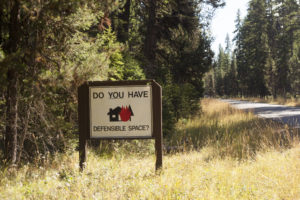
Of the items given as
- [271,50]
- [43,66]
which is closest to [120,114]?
[43,66]

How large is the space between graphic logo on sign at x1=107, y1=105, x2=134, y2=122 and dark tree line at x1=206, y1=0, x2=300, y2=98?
31724 mm

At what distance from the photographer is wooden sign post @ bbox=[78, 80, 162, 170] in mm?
4543

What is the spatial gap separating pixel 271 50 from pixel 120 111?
44076 mm

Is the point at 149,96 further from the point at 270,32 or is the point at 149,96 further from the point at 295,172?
the point at 270,32

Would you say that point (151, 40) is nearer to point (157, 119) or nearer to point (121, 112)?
point (121, 112)

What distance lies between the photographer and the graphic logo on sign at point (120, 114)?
4.60 meters

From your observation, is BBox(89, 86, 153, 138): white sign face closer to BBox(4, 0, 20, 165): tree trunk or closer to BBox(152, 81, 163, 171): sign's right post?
BBox(152, 81, 163, 171): sign's right post

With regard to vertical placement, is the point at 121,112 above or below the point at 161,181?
above

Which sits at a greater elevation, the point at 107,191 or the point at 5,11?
the point at 5,11

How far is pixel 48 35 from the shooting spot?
4.40 metres

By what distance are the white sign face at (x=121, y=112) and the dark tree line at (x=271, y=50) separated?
31648 mm

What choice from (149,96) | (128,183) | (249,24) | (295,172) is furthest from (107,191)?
(249,24)

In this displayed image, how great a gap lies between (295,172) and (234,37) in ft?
193

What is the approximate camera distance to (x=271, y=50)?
42.6 metres
